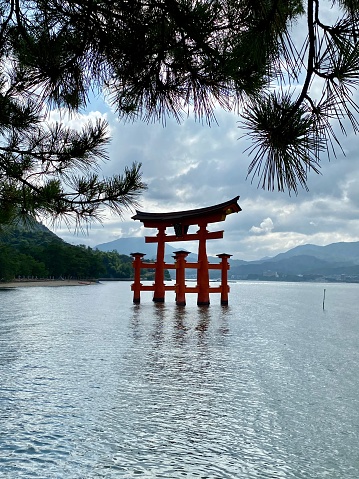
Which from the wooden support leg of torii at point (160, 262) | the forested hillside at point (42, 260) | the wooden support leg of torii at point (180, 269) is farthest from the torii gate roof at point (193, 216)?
the forested hillside at point (42, 260)

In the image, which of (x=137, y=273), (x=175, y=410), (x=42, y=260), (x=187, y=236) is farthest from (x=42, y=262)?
(x=175, y=410)

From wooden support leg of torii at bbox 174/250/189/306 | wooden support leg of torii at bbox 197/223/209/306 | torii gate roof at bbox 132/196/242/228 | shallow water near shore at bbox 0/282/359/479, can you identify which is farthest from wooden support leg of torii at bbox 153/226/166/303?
shallow water near shore at bbox 0/282/359/479

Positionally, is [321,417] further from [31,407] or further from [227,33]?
[227,33]

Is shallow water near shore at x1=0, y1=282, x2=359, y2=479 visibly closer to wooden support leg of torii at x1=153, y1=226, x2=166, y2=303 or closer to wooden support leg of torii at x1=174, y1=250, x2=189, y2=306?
wooden support leg of torii at x1=174, y1=250, x2=189, y2=306

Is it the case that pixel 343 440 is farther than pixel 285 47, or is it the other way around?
pixel 343 440

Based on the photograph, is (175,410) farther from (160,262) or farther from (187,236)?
(160,262)

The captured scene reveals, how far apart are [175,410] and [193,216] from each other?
13190 mm

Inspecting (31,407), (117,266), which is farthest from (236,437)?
(117,266)

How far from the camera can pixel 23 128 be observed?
4.68 meters

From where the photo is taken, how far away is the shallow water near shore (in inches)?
161

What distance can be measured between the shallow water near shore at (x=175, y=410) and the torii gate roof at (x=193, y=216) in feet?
23.8

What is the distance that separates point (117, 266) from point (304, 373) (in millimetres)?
95885

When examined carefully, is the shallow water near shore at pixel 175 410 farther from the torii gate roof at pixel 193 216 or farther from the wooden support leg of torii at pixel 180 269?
→ the wooden support leg of torii at pixel 180 269

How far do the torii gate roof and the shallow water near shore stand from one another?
726 centimetres
